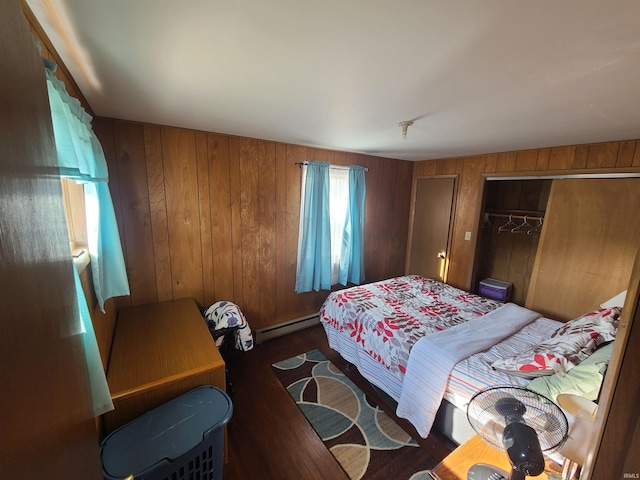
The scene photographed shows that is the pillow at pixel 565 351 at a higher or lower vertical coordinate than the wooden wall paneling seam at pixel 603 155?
lower

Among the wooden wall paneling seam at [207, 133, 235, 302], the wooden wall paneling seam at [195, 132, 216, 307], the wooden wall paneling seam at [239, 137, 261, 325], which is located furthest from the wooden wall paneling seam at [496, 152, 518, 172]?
the wooden wall paneling seam at [195, 132, 216, 307]

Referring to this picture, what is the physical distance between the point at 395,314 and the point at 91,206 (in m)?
2.25

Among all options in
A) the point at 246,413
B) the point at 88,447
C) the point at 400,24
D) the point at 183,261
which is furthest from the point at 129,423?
the point at 400,24

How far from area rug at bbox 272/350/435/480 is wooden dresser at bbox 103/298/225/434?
849mm

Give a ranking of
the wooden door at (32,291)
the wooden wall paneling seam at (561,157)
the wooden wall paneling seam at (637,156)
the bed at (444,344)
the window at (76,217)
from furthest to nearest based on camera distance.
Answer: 1. the wooden wall paneling seam at (561,157)
2. the wooden wall paneling seam at (637,156)
3. the bed at (444,344)
4. the window at (76,217)
5. the wooden door at (32,291)

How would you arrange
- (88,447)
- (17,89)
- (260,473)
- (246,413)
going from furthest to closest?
(246,413), (260,473), (88,447), (17,89)

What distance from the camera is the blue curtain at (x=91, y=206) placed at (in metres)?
0.86

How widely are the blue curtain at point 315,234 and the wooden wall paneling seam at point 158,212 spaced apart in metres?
1.31

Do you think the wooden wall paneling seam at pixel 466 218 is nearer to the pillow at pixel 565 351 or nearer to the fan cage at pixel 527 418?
the pillow at pixel 565 351

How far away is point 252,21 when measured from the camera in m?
0.85

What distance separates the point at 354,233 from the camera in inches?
128

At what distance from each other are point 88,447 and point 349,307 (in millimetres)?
1947

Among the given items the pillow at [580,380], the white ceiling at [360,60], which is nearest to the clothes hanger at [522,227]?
the white ceiling at [360,60]

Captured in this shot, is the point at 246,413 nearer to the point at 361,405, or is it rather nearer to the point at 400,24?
the point at 361,405
